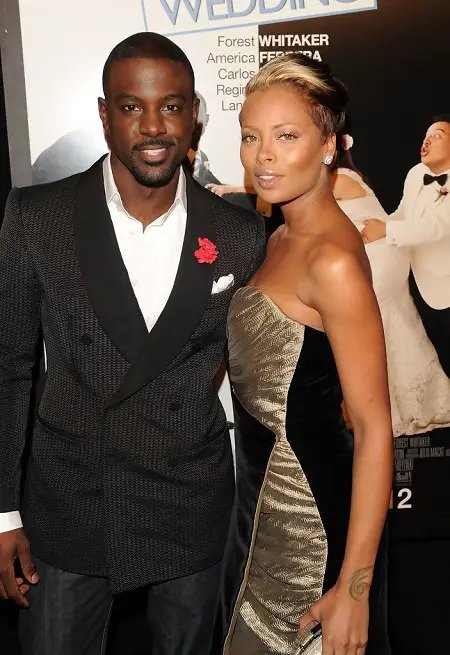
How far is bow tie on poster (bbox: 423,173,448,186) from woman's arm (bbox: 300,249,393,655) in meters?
1.23

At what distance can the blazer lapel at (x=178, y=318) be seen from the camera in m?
1.92

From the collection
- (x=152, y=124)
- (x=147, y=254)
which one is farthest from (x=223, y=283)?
(x=152, y=124)

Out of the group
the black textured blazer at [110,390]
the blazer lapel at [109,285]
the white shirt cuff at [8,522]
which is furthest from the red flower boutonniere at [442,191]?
the white shirt cuff at [8,522]

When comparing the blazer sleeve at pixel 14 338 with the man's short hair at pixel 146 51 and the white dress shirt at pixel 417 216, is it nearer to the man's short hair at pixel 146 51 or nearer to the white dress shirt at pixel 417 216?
the man's short hair at pixel 146 51

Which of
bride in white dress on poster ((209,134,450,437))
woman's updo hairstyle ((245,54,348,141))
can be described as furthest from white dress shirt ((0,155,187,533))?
bride in white dress on poster ((209,134,450,437))

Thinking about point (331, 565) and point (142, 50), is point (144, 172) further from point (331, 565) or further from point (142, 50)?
point (331, 565)

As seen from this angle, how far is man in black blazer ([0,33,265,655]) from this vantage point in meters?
1.92

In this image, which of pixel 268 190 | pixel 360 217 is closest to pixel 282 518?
pixel 268 190

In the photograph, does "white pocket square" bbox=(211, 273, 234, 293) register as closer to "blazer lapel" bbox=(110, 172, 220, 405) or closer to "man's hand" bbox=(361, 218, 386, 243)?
"blazer lapel" bbox=(110, 172, 220, 405)

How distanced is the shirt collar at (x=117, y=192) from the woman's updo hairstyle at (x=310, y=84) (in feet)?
1.10

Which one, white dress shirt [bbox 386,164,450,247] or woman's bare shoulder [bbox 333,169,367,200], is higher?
woman's bare shoulder [bbox 333,169,367,200]

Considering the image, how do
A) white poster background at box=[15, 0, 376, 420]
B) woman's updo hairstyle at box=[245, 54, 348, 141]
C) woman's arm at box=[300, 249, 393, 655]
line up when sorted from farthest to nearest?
white poster background at box=[15, 0, 376, 420] → woman's updo hairstyle at box=[245, 54, 348, 141] → woman's arm at box=[300, 249, 393, 655]

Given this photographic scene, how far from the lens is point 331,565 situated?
1837 millimetres

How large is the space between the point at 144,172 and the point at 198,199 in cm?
20
